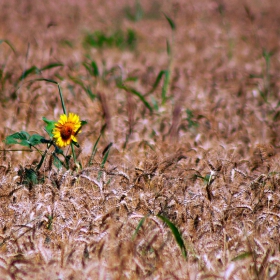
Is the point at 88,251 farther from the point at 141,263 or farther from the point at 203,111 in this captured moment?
the point at 203,111

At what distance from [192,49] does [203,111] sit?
1788 mm

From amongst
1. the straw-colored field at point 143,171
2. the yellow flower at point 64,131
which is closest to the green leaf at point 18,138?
the straw-colored field at point 143,171

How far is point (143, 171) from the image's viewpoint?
2.32 meters

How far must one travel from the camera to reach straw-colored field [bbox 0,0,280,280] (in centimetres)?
174

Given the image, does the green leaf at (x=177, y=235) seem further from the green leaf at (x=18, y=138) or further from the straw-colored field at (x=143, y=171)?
the green leaf at (x=18, y=138)

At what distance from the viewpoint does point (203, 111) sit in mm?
3658

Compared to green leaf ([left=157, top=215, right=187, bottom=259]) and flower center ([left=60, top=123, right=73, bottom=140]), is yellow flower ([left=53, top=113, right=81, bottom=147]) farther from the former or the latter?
green leaf ([left=157, top=215, right=187, bottom=259])

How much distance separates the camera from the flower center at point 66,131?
232cm

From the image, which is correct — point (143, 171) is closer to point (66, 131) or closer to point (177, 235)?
point (66, 131)

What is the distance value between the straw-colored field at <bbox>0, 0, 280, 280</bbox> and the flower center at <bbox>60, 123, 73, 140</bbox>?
73 millimetres

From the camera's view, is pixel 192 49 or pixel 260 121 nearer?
pixel 260 121

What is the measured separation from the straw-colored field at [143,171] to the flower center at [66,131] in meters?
0.07

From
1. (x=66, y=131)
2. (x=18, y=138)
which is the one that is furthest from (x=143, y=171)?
(x=18, y=138)

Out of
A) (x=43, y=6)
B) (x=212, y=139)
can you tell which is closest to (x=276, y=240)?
(x=212, y=139)
